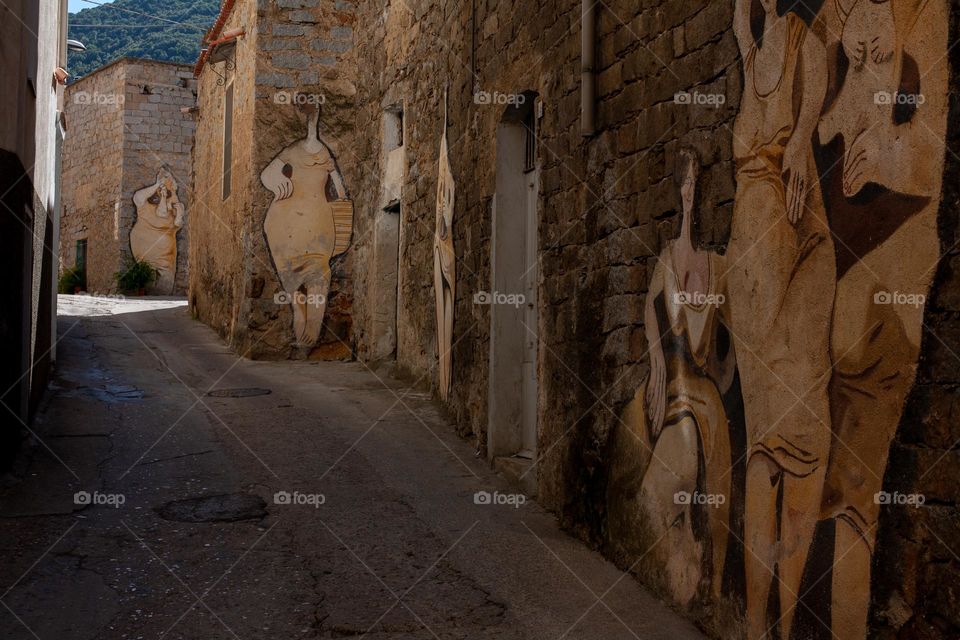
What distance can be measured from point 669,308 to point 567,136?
5.74 ft

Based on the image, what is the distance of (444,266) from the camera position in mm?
8547

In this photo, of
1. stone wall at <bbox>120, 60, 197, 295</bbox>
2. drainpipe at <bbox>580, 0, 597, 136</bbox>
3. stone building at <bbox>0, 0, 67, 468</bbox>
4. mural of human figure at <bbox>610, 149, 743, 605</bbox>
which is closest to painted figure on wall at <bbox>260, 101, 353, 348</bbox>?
stone building at <bbox>0, 0, 67, 468</bbox>

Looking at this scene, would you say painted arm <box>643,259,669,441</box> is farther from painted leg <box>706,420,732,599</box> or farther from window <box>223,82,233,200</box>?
window <box>223,82,233,200</box>

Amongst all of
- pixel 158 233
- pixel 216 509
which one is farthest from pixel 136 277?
pixel 216 509

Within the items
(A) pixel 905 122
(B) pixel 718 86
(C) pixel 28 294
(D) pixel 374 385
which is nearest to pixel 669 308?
(B) pixel 718 86

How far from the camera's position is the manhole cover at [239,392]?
30.1 feet

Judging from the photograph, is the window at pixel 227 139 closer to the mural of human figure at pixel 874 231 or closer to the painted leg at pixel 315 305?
the painted leg at pixel 315 305

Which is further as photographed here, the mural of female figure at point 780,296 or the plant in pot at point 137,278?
the plant in pot at point 137,278

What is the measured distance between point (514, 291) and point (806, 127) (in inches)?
150

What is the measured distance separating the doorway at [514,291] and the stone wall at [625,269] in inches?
6.1

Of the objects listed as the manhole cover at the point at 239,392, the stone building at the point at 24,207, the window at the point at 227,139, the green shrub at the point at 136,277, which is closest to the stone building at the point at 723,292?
the manhole cover at the point at 239,392

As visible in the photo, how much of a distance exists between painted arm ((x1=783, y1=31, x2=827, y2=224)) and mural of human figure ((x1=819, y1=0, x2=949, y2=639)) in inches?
3.5

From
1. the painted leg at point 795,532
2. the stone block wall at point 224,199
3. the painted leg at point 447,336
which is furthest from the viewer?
the stone block wall at point 224,199

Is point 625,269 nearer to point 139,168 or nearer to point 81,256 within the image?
point 139,168
